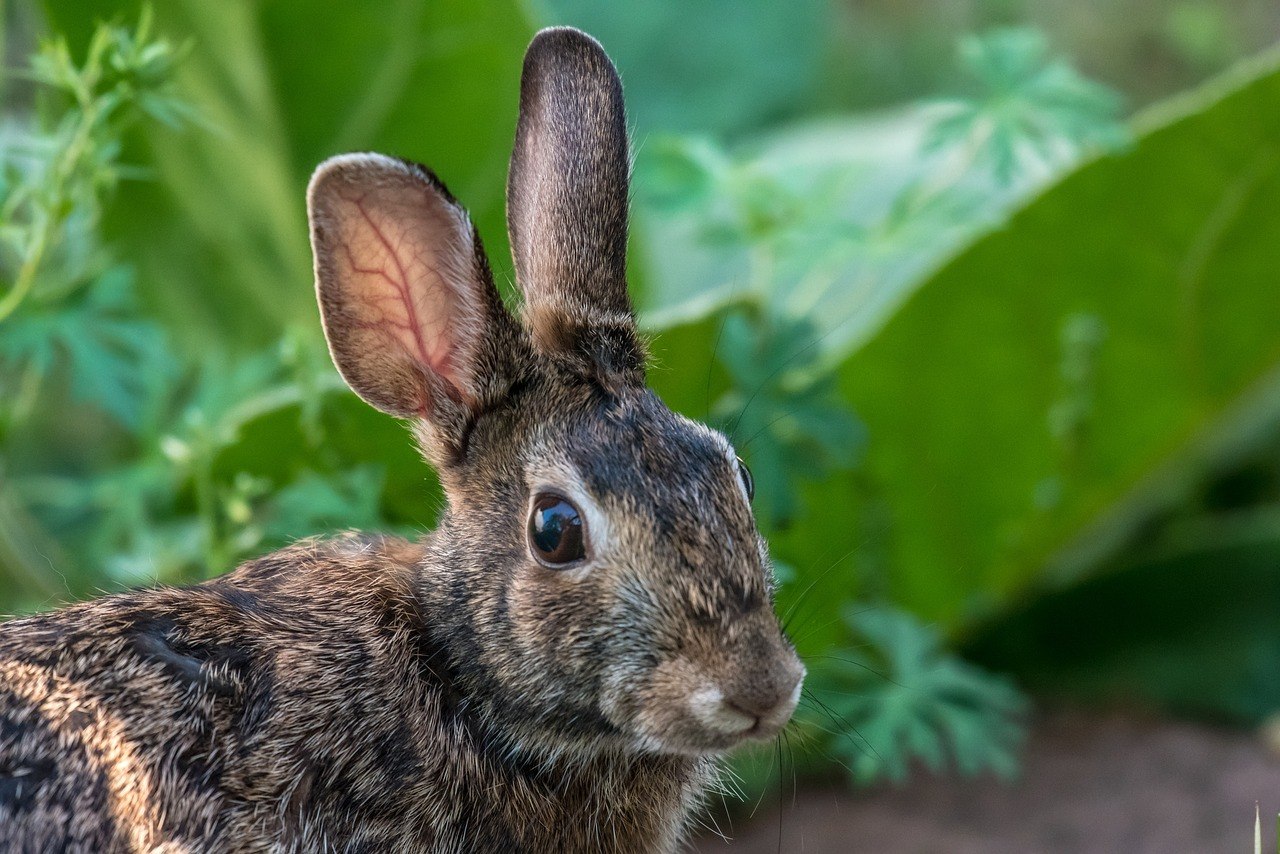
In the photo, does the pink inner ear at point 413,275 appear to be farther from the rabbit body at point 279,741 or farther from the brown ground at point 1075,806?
the brown ground at point 1075,806

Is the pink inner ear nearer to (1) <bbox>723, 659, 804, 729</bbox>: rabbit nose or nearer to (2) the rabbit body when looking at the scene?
(2) the rabbit body

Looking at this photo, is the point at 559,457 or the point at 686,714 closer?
the point at 686,714

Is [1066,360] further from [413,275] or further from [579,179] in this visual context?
[413,275]

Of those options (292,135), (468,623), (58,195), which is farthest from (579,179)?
(292,135)

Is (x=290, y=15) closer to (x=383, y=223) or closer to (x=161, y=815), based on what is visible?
(x=383, y=223)

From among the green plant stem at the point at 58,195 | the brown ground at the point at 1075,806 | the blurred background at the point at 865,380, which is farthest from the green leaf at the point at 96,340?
the brown ground at the point at 1075,806
